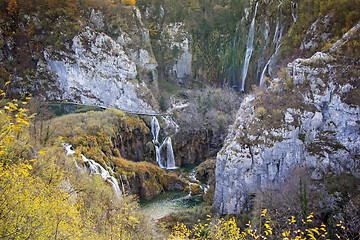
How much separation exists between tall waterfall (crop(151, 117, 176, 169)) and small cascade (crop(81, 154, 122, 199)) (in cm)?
1197

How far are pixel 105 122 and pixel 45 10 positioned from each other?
82.6ft

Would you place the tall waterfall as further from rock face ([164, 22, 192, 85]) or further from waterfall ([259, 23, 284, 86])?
rock face ([164, 22, 192, 85])

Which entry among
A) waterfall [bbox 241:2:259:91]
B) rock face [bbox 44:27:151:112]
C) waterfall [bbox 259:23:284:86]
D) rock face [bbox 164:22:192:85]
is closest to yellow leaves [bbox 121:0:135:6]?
rock face [bbox 164:22:192:85]

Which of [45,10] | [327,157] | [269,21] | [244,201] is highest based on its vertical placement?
[45,10]

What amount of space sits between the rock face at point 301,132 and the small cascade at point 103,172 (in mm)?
9772

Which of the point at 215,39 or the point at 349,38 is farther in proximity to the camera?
the point at 215,39

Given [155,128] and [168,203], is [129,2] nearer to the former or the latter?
[155,128]

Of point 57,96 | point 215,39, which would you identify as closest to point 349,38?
point 215,39

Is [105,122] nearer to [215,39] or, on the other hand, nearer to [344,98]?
[344,98]

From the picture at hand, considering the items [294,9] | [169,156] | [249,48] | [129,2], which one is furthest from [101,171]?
[129,2]

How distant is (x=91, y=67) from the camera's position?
1660 inches

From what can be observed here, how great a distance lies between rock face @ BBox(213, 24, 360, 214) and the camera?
19.1 meters

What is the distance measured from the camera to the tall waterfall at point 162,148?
1430 inches

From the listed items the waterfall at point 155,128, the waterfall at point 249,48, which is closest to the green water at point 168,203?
the waterfall at point 155,128
